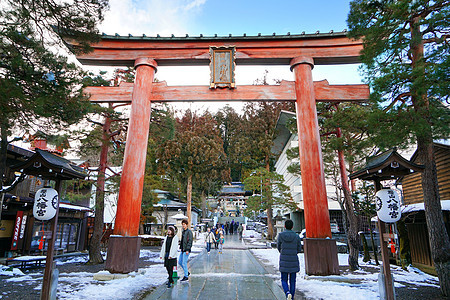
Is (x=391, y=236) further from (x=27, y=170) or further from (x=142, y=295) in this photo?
(x=27, y=170)

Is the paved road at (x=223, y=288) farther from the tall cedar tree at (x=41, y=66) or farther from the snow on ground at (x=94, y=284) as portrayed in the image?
the tall cedar tree at (x=41, y=66)

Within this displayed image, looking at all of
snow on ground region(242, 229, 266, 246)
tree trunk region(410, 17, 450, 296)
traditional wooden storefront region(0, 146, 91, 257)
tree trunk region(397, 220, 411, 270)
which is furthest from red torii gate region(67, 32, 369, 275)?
snow on ground region(242, 229, 266, 246)

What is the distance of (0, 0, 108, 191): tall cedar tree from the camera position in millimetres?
4875

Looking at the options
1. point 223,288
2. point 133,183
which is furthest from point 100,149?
point 223,288

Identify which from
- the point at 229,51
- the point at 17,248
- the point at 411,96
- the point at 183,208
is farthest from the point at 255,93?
the point at 183,208

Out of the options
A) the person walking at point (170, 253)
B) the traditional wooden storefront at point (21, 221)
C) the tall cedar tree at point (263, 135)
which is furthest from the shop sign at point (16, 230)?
the tall cedar tree at point (263, 135)

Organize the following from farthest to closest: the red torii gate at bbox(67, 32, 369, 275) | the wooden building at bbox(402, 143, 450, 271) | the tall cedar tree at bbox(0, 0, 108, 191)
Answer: the wooden building at bbox(402, 143, 450, 271)
the red torii gate at bbox(67, 32, 369, 275)
the tall cedar tree at bbox(0, 0, 108, 191)

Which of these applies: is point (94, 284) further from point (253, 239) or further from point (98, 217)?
point (253, 239)

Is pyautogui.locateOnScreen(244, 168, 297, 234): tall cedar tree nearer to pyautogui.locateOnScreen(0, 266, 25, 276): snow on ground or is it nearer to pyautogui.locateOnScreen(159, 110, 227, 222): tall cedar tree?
pyautogui.locateOnScreen(159, 110, 227, 222): tall cedar tree

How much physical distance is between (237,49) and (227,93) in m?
1.92

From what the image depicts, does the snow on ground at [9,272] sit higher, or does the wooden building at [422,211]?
the wooden building at [422,211]

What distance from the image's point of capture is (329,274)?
25.2 ft

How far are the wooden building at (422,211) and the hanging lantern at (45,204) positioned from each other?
11.0 meters

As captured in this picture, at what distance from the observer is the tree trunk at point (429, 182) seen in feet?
20.1
